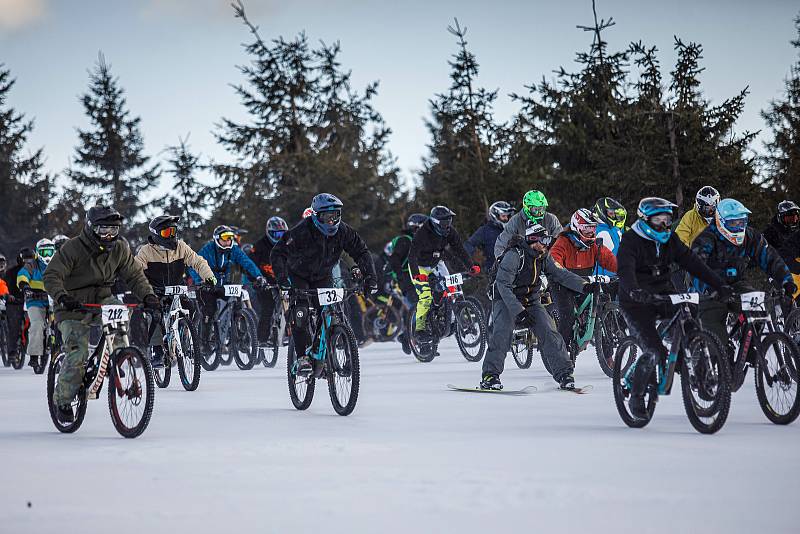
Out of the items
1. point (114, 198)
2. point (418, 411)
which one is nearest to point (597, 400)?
point (418, 411)

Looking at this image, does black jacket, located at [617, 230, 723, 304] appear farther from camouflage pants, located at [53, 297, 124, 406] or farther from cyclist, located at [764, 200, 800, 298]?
cyclist, located at [764, 200, 800, 298]

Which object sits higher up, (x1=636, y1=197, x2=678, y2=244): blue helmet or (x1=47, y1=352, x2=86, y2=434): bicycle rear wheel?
(x1=636, y1=197, x2=678, y2=244): blue helmet

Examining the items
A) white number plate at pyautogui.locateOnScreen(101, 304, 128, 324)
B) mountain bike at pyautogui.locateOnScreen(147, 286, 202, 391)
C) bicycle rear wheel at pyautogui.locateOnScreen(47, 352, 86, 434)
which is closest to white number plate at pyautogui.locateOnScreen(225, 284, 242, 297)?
mountain bike at pyautogui.locateOnScreen(147, 286, 202, 391)

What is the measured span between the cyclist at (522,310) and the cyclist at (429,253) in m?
5.37

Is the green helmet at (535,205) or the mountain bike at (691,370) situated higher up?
the green helmet at (535,205)

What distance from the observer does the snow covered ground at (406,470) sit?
254 inches

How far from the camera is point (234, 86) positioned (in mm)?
43594

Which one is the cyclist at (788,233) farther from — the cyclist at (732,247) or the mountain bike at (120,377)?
the mountain bike at (120,377)

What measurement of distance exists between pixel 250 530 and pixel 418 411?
5742 millimetres

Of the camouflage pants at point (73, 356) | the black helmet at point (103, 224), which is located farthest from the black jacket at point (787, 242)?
the camouflage pants at point (73, 356)

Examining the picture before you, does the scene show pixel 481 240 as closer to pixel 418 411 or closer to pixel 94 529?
pixel 418 411

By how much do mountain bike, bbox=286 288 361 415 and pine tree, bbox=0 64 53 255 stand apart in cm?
4591

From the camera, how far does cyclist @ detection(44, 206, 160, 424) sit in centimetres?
1042

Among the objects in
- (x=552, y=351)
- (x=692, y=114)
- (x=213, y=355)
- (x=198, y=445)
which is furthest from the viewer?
(x=692, y=114)
